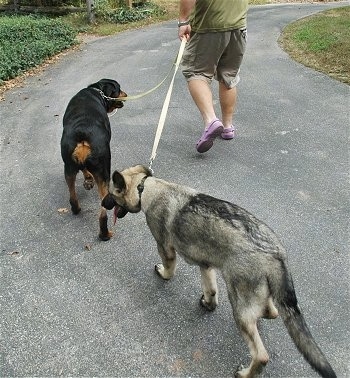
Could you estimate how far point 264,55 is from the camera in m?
10.4

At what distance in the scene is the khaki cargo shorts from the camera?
5.03 m

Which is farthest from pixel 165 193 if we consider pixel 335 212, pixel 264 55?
pixel 264 55

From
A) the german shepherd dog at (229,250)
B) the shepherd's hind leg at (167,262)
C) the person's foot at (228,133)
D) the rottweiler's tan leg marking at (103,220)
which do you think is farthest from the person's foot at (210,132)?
the shepherd's hind leg at (167,262)

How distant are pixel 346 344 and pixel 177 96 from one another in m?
5.81

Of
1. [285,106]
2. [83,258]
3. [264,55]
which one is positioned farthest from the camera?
[264,55]

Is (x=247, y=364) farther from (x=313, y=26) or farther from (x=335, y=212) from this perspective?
(x=313, y=26)

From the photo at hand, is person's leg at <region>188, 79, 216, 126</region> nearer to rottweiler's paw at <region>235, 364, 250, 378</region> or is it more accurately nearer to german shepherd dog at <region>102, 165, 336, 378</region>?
german shepherd dog at <region>102, 165, 336, 378</region>

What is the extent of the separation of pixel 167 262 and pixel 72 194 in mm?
1516

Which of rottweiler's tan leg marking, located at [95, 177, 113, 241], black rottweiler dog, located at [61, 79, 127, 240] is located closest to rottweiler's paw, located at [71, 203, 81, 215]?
black rottweiler dog, located at [61, 79, 127, 240]

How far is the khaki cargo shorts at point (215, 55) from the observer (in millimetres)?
5031

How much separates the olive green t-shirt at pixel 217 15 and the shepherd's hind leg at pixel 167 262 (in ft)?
9.84

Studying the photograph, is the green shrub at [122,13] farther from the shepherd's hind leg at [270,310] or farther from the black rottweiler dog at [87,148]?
the shepherd's hind leg at [270,310]

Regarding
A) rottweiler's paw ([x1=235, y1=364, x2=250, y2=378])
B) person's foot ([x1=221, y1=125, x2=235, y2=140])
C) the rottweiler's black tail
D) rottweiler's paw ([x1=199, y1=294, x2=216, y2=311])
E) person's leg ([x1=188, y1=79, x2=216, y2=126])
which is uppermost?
the rottweiler's black tail

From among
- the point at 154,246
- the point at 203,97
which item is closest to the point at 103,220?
the point at 154,246
